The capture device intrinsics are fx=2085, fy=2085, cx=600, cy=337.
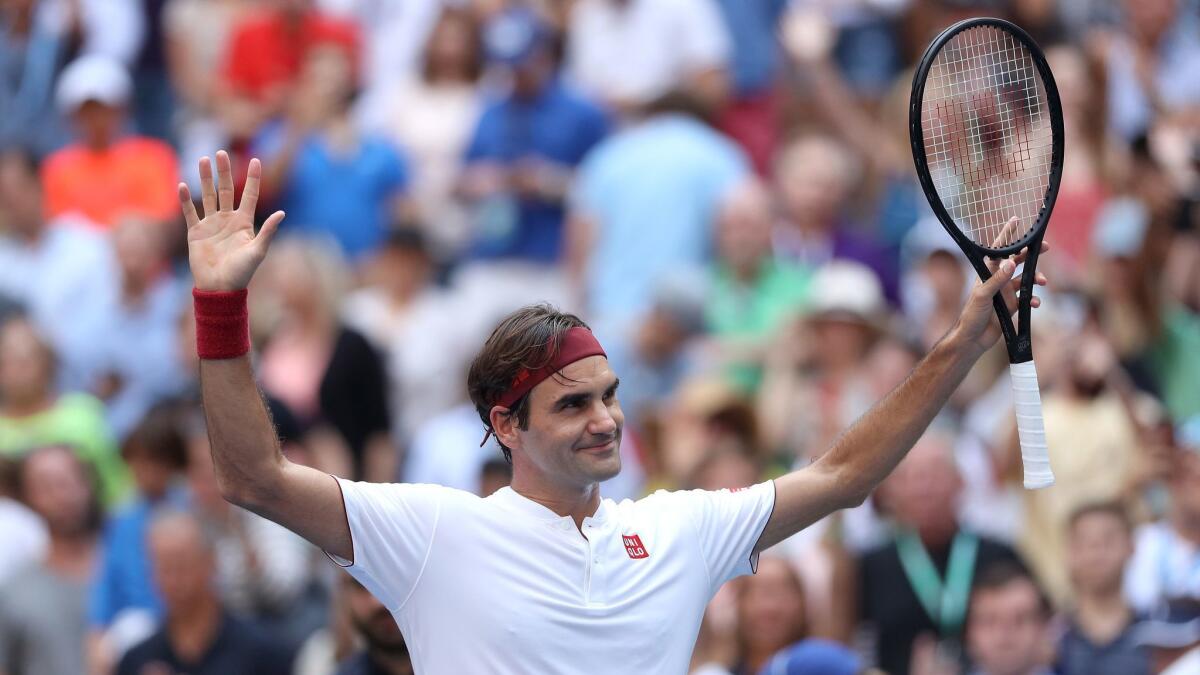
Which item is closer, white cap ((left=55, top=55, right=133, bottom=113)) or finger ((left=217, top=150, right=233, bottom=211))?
finger ((left=217, top=150, right=233, bottom=211))

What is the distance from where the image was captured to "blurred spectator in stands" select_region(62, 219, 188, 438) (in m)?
12.2

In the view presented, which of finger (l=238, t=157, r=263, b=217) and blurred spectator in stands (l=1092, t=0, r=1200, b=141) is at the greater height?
finger (l=238, t=157, r=263, b=217)

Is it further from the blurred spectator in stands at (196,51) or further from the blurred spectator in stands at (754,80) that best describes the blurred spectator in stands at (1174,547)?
the blurred spectator in stands at (196,51)

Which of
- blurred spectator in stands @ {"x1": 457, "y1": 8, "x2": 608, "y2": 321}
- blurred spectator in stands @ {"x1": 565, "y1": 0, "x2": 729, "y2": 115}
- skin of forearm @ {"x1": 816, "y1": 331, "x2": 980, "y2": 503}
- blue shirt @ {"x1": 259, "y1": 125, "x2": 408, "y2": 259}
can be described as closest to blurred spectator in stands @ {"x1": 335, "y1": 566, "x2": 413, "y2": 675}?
skin of forearm @ {"x1": 816, "y1": 331, "x2": 980, "y2": 503}

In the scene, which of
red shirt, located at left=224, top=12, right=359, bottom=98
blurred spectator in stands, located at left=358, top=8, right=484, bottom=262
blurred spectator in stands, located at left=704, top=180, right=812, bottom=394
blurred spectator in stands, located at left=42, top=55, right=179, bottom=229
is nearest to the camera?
blurred spectator in stands, located at left=704, top=180, right=812, bottom=394

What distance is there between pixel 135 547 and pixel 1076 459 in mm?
4490

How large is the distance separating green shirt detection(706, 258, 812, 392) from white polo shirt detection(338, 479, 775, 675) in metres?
5.73

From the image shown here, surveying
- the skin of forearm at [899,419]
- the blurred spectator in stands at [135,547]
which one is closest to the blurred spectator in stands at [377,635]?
the skin of forearm at [899,419]

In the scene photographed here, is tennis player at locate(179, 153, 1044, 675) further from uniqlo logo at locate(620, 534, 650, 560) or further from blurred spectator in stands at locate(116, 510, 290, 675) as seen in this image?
blurred spectator in stands at locate(116, 510, 290, 675)

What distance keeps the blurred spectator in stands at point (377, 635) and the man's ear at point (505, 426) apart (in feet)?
5.78

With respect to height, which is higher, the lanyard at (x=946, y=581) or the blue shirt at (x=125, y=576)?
the lanyard at (x=946, y=581)

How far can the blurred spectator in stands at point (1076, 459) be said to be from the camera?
9.45 m

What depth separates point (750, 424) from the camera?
1003cm

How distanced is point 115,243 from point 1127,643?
6846mm
